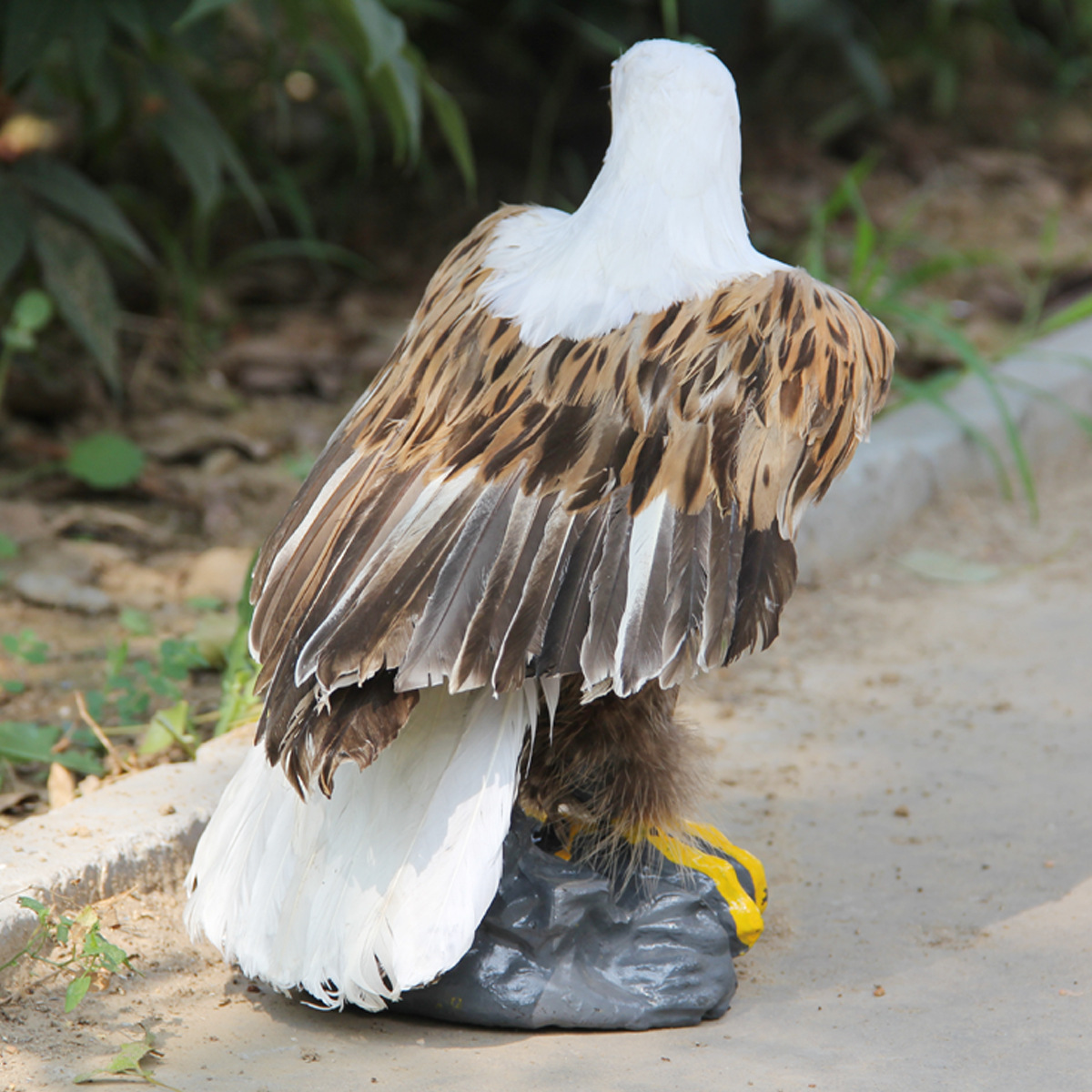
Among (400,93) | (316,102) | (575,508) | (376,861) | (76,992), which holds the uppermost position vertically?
(400,93)

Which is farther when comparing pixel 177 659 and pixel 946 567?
pixel 946 567

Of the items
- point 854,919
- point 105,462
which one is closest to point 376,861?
point 854,919

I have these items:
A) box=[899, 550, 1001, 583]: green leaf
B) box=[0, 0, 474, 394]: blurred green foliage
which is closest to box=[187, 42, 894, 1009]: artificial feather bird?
box=[0, 0, 474, 394]: blurred green foliage

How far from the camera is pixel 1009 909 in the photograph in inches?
92.0

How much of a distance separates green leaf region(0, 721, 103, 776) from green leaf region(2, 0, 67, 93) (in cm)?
148

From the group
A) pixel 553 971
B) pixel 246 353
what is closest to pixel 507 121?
pixel 246 353

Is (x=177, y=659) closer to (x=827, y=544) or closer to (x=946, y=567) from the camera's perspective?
(x=827, y=544)

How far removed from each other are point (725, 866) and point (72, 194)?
241 centimetres

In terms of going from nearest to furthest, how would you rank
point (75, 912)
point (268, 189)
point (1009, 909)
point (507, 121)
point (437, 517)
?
point (437, 517) < point (75, 912) < point (1009, 909) < point (268, 189) < point (507, 121)

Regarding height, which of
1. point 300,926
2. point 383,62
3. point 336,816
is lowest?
point 300,926

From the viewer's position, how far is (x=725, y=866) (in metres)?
2.17

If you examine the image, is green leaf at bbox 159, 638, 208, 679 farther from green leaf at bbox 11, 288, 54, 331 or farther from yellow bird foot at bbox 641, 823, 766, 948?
yellow bird foot at bbox 641, 823, 766, 948

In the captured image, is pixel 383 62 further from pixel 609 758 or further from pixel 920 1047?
pixel 920 1047

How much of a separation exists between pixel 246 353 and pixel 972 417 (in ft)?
7.54
